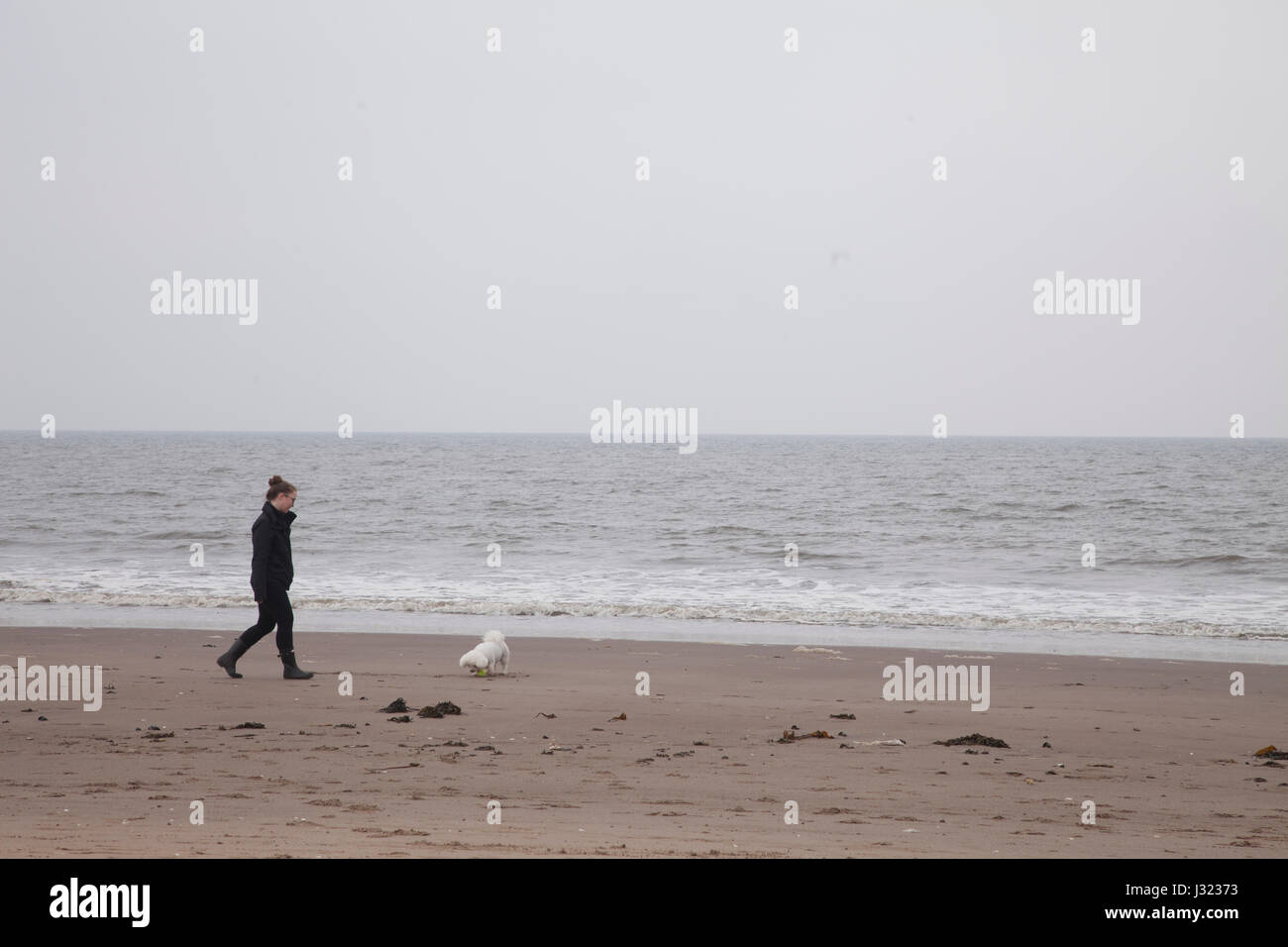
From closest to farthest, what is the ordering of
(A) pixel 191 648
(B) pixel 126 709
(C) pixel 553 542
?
(B) pixel 126 709 < (A) pixel 191 648 < (C) pixel 553 542

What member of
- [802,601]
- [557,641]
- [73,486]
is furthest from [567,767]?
[73,486]

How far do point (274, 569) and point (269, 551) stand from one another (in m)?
0.18

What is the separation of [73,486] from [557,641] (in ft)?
139

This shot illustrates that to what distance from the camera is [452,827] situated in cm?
542

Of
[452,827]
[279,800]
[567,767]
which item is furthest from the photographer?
[567,767]

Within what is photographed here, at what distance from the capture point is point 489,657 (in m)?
10.8

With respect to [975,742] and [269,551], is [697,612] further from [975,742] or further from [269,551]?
[975,742]

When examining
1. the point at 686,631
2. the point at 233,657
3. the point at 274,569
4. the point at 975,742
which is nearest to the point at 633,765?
the point at 975,742

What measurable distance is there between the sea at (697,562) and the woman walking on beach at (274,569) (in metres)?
4.92

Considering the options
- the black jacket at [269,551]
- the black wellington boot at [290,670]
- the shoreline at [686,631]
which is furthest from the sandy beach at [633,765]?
the shoreline at [686,631]

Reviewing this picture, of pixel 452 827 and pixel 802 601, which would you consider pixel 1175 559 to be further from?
pixel 452 827

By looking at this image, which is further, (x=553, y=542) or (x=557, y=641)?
(x=553, y=542)

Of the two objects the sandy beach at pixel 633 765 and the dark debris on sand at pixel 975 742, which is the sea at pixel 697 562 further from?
the dark debris on sand at pixel 975 742
